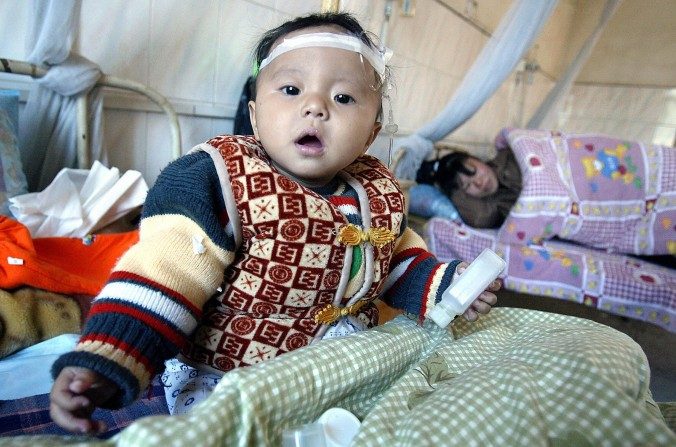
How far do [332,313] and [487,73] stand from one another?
2.06 metres

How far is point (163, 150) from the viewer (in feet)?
5.56

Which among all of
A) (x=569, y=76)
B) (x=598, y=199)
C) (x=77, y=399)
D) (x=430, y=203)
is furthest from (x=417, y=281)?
(x=569, y=76)

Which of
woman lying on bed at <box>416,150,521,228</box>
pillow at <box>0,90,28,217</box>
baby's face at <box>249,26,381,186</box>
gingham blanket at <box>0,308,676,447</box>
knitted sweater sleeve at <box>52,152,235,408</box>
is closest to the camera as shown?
gingham blanket at <box>0,308,676,447</box>

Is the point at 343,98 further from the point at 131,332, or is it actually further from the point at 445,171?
the point at 445,171

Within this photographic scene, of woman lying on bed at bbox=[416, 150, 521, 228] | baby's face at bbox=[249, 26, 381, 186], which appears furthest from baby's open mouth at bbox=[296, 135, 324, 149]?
woman lying on bed at bbox=[416, 150, 521, 228]

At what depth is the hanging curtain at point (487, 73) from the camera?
231 cm

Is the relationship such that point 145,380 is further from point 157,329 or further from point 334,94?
point 334,94

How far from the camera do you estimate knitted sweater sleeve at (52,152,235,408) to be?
50cm

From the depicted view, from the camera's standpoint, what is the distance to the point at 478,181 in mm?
2547

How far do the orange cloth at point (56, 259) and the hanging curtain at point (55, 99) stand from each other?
343 millimetres

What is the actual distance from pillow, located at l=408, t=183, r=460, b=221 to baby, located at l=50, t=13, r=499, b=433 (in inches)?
65.4

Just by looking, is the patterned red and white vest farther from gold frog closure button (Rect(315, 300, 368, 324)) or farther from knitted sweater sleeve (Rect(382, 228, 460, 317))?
knitted sweater sleeve (Rect(382, 228, 460, 317))

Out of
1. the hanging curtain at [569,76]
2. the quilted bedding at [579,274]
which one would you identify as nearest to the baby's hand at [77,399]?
the quilted bedding at [579,274]

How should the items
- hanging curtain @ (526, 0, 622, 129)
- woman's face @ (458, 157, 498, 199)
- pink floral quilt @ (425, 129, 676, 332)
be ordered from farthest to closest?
hanging curtain @ (526, 0, 622, 129) < woman's face @ (458, 157, 498, 199) < pink floral quilt @ (425, 129, 676, 332)
